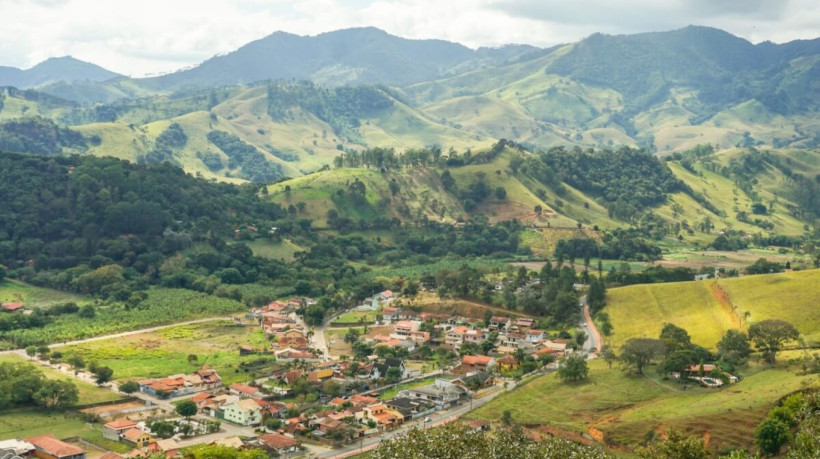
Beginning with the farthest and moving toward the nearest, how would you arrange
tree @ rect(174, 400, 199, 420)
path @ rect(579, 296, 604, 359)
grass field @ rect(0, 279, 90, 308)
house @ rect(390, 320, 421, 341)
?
grass field @ rect(0, 279, 90, 308)
house @ rect(390, 320, 421, 341)
path @ rect(579, 296, 604, 359)
tree @ rect(174, 400, 199, 420)

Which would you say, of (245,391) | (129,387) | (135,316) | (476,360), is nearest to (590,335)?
(476,360)

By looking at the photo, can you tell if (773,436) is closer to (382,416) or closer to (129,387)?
(382,416)

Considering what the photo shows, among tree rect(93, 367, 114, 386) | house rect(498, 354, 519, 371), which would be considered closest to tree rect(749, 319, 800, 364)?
house rect(498, 354, 519, 371)

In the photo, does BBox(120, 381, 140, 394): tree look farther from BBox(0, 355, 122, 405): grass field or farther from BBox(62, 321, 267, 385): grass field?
BBox(62, 321, 267, 385): grass field

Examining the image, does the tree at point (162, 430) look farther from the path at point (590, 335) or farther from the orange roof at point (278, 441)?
the path at point (590, 335)

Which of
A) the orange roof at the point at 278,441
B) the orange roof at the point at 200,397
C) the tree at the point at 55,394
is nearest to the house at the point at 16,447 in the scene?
the tree at the point at 55,394
